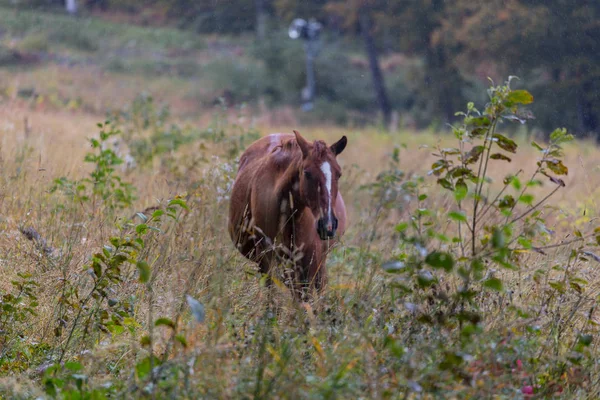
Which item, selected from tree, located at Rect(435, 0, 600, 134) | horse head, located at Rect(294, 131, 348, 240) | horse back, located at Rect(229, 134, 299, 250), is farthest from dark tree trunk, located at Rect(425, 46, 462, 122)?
horse head, located at Rect(294, 131, 348, 240)

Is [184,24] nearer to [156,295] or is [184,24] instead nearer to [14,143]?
[14,143]

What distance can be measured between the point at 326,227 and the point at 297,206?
607 mm

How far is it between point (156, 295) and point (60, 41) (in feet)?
138

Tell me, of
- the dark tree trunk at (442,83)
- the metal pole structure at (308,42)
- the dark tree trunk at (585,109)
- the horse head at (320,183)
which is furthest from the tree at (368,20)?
the horse head at (320,183)

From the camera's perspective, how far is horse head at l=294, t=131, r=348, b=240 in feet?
16.7

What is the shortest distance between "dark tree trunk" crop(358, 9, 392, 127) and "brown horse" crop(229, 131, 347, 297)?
3256 cm

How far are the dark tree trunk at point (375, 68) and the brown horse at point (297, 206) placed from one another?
3256cm

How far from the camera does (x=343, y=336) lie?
3.84 m

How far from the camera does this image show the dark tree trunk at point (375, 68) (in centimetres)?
3844

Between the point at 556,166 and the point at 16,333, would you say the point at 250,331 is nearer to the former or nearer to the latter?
the point at 16,333

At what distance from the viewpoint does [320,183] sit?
17.3 feet

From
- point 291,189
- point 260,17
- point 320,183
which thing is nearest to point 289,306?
point 320,183

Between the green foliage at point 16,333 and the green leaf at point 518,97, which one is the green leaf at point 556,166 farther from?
the green foliage at point 16,333

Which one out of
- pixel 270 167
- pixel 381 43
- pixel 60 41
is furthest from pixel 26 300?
pixel 381 43
